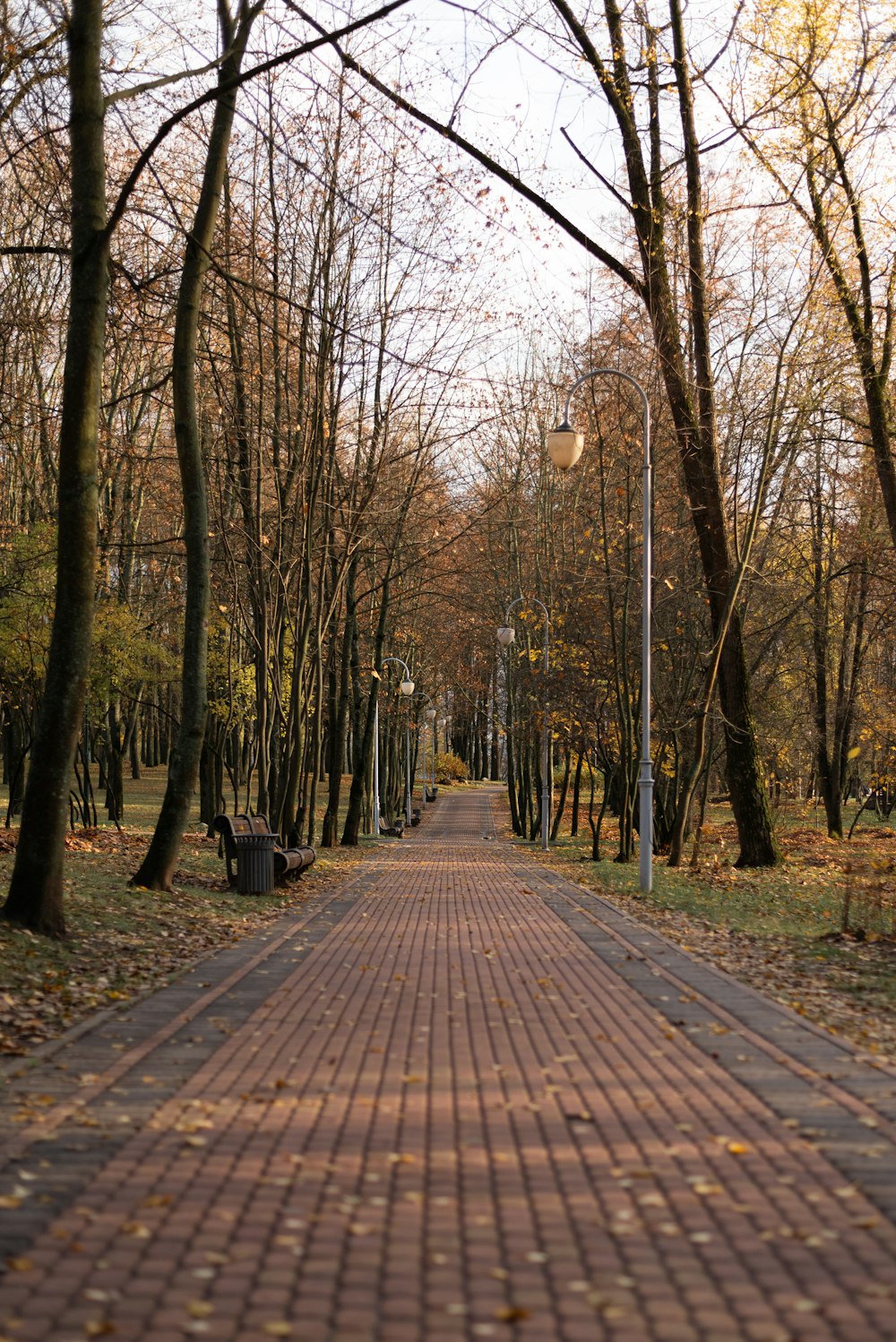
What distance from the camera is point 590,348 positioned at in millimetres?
25891

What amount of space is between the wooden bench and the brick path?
8.02m

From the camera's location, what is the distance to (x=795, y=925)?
14.7 metres

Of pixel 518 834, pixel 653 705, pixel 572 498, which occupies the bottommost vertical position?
pixel 518 834

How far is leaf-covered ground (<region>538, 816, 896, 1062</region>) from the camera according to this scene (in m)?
9.45

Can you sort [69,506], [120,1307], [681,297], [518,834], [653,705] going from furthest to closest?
[518,834], [653,705], [681,297], [69,506], [120,1307]

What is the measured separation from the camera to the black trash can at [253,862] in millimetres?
17016

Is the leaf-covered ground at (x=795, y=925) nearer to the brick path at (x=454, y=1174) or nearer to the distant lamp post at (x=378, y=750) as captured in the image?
the brick path at (x=454, y=1174)

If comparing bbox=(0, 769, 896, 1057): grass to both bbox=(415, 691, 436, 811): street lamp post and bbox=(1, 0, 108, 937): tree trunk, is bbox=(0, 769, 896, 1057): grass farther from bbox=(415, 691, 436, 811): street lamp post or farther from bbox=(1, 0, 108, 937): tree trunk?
bbox=(415, 691, 436, 811): street lamp post

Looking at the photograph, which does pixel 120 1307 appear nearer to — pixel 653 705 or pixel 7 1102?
pixel 7 1102

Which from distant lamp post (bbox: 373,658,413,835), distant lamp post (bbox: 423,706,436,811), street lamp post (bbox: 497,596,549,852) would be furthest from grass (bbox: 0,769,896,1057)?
distant lamp post (bbox: 423,706,436,811)

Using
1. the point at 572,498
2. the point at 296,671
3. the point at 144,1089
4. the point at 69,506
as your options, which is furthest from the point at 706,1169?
the point at 572,498

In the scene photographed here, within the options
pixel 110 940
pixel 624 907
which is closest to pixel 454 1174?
pixel 110 940

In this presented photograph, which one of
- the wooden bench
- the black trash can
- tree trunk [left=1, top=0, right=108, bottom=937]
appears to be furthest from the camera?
the wooden bench

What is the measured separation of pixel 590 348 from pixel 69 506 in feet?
53.4
